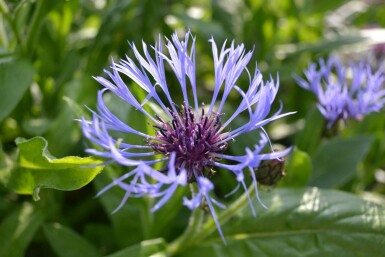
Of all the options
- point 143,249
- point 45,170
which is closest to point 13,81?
point 45,170

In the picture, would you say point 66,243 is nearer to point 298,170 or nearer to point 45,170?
point 45,170

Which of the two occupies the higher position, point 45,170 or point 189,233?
point 45,170

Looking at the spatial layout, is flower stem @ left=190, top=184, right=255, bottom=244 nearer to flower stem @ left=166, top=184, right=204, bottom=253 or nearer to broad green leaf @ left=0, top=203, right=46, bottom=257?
flower stem @ left=166, top=184, right=204, bottom=253

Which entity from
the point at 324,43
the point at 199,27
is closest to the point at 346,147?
the point at 324,43

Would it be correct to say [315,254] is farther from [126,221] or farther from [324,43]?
[324,43]

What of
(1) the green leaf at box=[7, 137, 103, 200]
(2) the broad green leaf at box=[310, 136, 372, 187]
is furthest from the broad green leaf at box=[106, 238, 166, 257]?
(2) the broad green leaf at box=[310, 136, 372, 187]

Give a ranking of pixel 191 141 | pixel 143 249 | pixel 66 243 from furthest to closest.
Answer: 1. pixel 66 243
2. pixel 143 249
3. pixel 191 141

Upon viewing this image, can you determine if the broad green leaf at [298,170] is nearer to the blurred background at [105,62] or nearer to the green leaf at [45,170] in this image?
the blurred background at [105,62]
